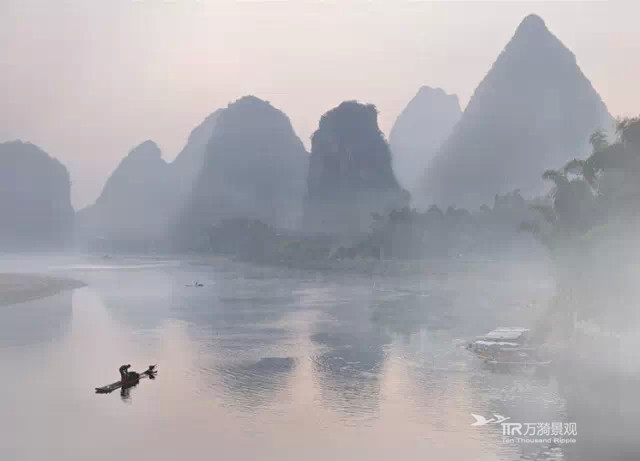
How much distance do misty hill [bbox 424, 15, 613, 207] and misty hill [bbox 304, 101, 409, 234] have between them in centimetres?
1665

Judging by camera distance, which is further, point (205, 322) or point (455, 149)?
point (455, 149)

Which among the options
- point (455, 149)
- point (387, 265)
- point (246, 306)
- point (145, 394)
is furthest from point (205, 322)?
point (455, 149)

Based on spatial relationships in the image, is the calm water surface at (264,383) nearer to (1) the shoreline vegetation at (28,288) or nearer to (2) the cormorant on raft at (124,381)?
(2) the cormorant on raft at (124,381)

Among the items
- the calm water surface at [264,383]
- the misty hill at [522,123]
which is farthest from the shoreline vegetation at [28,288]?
the misty hill at [522,123]

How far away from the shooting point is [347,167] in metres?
151

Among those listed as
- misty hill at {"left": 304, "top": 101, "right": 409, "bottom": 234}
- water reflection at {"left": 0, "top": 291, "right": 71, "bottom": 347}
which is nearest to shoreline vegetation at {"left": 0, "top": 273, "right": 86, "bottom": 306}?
water reflection at {"left": 0, "top": 291, "right": 71, "bottom": 347}

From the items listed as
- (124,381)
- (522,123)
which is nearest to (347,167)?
(522,123)

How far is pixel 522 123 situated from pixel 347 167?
39.6 meters

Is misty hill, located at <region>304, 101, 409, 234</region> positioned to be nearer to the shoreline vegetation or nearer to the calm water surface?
the shoreline vegetation

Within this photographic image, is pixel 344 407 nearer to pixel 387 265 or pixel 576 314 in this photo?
pixel 576 314

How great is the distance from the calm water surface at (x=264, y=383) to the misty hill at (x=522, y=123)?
103462 mm

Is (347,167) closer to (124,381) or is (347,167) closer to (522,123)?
(522,123)

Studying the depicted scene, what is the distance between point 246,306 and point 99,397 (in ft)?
81.0

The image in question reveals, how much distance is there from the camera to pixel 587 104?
5896 inches
